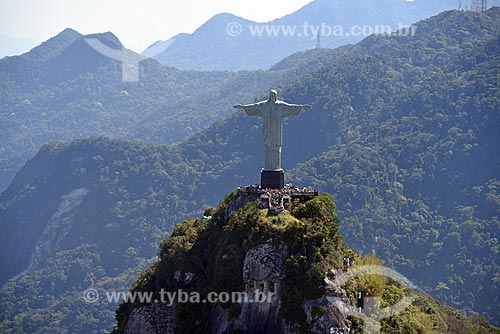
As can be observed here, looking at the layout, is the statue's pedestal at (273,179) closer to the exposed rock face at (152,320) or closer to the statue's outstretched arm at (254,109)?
the statue's outstretched arm at (254,109)

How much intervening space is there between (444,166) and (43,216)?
78.3 m

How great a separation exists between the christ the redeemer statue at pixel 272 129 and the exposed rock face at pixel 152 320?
6176mm

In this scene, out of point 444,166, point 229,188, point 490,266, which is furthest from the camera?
point 229,188

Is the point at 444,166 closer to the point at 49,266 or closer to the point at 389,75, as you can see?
the point at 389,75

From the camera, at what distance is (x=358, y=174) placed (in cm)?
10644

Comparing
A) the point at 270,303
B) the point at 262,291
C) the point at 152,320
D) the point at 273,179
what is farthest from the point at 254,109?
the point at 152,320

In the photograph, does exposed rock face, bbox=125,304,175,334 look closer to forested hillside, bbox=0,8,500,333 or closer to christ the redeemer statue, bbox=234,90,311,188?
christ the redeemer statue, bbox=234,90,311,188

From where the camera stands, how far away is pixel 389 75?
140m

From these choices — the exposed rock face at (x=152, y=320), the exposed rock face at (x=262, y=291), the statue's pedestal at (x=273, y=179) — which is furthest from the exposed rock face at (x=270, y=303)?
the statue's pedestal at (x=273, y=179)

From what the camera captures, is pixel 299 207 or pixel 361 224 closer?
pixel 299 207

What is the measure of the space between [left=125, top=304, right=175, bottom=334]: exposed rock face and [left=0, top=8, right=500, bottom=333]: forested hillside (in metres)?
54.3

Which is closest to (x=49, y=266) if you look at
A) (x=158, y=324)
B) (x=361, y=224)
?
(x=361, y=224)

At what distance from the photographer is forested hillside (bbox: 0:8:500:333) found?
93.9m

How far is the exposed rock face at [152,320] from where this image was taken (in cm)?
3025
